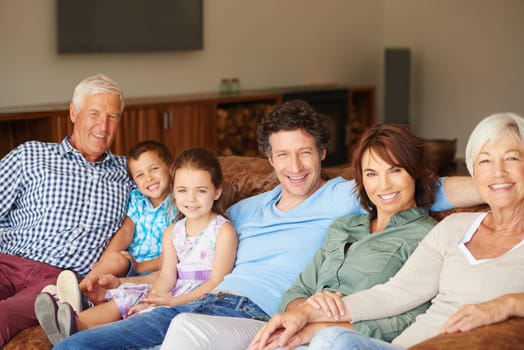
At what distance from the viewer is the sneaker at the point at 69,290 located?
271 cm

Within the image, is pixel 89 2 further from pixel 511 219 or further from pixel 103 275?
pixel 511 219

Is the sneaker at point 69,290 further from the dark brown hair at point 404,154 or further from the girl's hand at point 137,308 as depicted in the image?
the dark brown hair at point 404,154

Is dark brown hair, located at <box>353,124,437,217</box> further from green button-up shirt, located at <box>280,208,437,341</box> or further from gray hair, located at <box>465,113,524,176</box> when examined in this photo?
gray hair, located at <box>465,113,524,176</box>

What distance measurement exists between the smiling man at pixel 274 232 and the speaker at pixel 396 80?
18.8 ft

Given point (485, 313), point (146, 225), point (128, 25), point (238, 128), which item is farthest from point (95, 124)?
point (238, 128)

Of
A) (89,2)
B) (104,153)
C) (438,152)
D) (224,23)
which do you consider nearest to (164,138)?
(89,2)

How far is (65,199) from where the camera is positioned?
10.2 feet

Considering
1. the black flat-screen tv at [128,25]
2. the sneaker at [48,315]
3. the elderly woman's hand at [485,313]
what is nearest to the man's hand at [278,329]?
the elderly woman's hand at [485,313]

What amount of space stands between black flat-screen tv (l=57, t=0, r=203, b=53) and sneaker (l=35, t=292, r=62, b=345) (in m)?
3.28

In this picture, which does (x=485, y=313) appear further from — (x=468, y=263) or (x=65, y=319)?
(x=65, y=319)

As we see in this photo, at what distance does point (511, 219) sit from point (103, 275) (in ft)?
4.37

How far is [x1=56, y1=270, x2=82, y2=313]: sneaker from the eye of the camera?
2.71 metres

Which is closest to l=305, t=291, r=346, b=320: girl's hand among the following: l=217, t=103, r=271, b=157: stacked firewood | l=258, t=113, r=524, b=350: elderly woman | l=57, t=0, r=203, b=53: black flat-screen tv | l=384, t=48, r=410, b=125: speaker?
l=258, t=113, r=524, b=350: elderly woman

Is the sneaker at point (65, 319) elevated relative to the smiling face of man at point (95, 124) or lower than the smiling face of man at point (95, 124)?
lower
